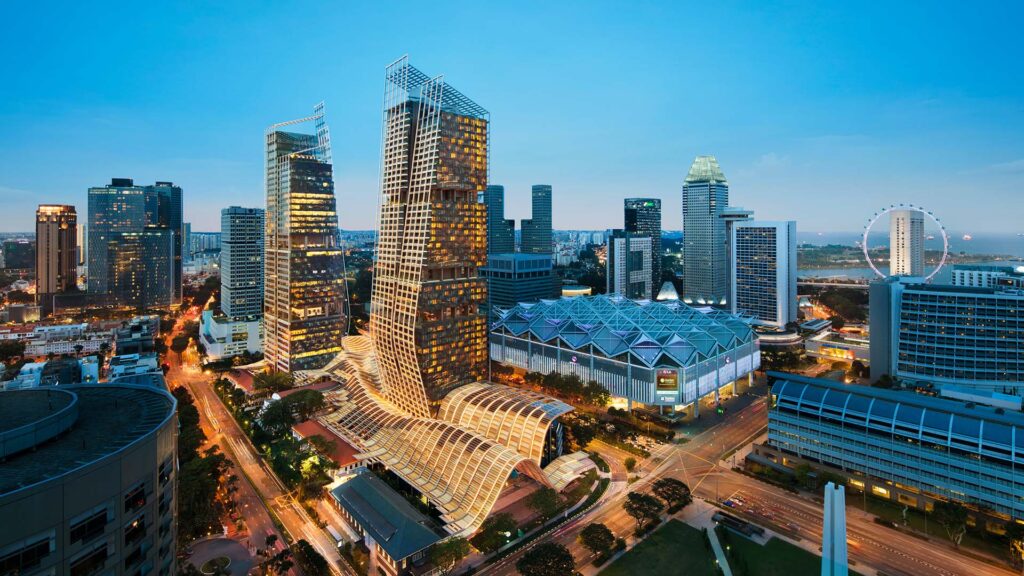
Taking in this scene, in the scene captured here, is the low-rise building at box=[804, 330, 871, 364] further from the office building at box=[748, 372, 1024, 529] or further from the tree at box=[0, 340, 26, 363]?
the tree at box=[0, 340, 26, 363]

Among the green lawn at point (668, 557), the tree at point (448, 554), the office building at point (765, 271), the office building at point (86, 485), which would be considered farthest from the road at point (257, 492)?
the office building at point (765, 271)

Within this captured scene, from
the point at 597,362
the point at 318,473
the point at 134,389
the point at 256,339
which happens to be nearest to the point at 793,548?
the point at 597,362

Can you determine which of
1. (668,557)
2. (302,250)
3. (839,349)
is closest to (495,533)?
(668,557)

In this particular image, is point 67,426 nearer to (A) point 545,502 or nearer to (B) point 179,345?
(A) point 545,502

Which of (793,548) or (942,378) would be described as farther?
(942,378)

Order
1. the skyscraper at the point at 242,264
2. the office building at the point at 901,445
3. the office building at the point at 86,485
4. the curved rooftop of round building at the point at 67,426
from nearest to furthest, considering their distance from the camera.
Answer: the office building at the point at 86,485, the curved rooftop of round building at the point at 67,426, the office building at the point at 901,445, the skyscraper at the point at 242,264

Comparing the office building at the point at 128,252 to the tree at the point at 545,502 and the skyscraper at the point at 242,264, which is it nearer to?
the skyscraper at the point at 242,264

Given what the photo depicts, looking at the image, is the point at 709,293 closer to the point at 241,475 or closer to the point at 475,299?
the point at 475,299
